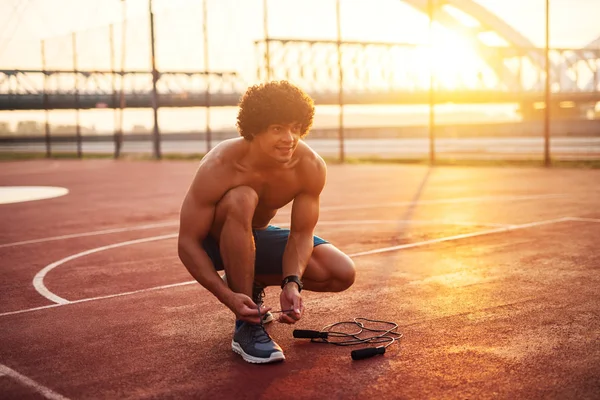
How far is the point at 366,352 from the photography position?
434cm

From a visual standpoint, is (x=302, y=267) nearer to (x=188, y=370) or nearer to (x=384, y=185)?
(x=188, y=370)

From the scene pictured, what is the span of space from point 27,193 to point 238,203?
14.6 metres

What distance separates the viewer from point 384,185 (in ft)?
56.0

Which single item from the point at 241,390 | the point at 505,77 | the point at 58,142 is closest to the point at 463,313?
the point at 241,390

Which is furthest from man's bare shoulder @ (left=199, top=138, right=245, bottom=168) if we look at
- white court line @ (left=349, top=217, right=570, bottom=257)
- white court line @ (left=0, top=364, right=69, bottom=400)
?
white court line @ (left=349, top=217, right=570, bottom=257)

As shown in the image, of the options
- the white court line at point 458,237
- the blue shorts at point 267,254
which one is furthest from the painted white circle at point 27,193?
the blue shorts at point 267,254

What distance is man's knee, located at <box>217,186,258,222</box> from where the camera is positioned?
14.4 ft

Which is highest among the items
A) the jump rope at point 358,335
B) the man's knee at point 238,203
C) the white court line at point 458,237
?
the man's knee at point 238,203

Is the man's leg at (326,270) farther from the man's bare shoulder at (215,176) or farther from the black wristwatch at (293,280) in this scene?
the man's bare shoulder at (215,176)

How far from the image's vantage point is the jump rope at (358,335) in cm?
464

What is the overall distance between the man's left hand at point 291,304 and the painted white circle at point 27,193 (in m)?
12.5

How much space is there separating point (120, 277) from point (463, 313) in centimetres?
328

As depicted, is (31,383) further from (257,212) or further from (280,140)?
(280,140)

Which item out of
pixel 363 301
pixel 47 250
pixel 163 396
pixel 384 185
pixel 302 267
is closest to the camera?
pixel 163 396
